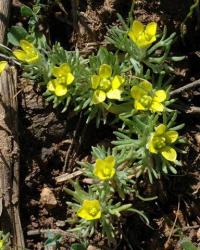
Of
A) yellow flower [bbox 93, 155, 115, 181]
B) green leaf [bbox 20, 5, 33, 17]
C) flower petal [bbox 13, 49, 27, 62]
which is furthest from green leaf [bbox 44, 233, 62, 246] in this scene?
green leaf [bbox 20, 5, 33, 17]

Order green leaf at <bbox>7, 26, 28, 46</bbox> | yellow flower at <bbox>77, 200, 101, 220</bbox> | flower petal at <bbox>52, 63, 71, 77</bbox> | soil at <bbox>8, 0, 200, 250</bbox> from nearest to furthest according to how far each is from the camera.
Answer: yellow flower at <bbox>77, 200, 101, 220</bbox> → flower petal at <bbox>52, 63, 71, 77</bbox> → soil at <bbox>8, 0, 200, 250</bbox> → green leaf at <bbox>7, 26, 28, 46</bbox>

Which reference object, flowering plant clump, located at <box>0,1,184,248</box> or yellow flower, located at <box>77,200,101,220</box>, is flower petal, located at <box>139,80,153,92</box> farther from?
yellow flower, located at <box>77,200,101,220</box>

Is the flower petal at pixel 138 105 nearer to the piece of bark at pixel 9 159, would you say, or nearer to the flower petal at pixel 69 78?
the flower petal at pixel 69 78

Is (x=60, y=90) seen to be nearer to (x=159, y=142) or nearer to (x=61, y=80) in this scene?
(x=61, y=80)

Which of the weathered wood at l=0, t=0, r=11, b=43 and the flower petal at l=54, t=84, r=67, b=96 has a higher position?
the weathered wood at l=0, t=0, r=11, b=43

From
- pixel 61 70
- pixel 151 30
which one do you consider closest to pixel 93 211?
pixel 61 70

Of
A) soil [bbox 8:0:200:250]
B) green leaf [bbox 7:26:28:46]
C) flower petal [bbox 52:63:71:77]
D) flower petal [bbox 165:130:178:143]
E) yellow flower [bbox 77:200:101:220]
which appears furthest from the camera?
green leaf [bbox 7:26:28:46]
